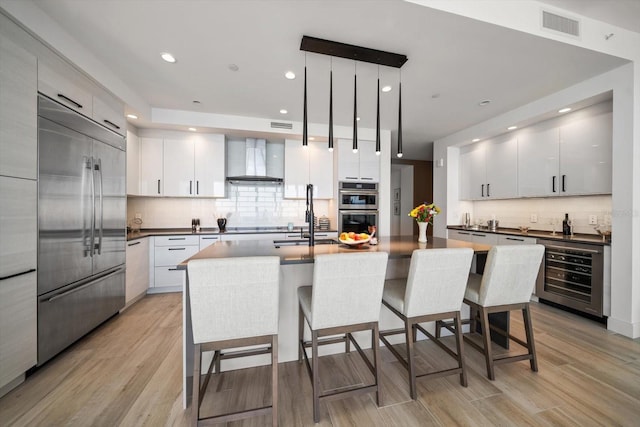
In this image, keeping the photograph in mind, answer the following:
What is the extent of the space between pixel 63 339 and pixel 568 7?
4977mm

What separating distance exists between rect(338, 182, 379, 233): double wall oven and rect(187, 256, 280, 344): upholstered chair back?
3.02 meters

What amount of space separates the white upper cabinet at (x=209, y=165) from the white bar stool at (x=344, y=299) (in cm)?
313

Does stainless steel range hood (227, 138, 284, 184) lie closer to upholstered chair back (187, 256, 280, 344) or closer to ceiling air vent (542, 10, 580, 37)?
upholstered chair back (187, 256, 280, 344)

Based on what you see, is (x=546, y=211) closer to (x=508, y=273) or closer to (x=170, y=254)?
(x=508, y=273)

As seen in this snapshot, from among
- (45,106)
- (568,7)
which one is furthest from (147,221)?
(568,7)

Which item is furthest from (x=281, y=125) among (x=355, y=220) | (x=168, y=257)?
(x=168, y=257)

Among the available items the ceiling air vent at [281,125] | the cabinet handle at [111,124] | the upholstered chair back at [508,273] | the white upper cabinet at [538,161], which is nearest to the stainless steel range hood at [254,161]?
the ceiling air vent at [281,125]

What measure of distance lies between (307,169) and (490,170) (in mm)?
3151

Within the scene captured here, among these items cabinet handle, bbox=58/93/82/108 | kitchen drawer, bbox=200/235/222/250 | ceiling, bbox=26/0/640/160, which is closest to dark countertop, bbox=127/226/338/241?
kitchen drawer, bbox=200/235/222/250

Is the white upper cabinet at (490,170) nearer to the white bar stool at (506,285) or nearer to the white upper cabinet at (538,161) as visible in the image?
the white upper cabinet at (538,161)

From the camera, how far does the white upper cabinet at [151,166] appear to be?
147 inches

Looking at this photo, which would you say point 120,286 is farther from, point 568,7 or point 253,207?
point 568,7

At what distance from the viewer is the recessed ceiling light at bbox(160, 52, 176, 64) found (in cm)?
223

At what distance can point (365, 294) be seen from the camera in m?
1.47
